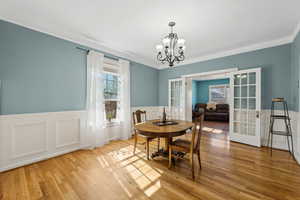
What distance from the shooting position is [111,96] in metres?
3.77

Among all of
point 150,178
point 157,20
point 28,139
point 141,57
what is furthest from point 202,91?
point 28,139

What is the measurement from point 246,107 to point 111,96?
3.85m

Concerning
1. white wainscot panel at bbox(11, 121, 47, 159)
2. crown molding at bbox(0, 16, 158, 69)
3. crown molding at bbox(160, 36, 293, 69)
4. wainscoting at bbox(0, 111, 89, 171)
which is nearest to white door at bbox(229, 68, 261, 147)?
crown molding at bbox(160, 36, 293, 69)

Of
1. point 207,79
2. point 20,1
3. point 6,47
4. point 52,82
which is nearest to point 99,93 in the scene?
point 52,82

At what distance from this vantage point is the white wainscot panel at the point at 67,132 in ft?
9.07

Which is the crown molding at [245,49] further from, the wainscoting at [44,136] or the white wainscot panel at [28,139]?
the white wainscot panel at [28,139]

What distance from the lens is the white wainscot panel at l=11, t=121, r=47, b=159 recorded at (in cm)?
224

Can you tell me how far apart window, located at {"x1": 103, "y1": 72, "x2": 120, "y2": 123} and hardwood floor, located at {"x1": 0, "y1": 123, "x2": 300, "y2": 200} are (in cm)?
126

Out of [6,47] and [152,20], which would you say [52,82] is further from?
[152,20]

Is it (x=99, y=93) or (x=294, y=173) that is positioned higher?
(x=99, y=93)

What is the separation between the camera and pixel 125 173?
2.11m

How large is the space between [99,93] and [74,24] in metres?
1.55

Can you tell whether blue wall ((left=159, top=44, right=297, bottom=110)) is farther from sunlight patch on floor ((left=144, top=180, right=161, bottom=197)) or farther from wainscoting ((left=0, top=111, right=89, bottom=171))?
wainscoting ((left=0, top=111, right=89, bottom=171))

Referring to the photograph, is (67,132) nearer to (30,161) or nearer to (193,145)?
(30,161)
